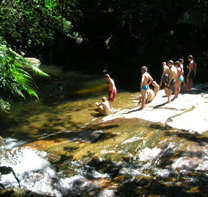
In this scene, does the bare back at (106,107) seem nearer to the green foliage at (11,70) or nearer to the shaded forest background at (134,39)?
the shaded forest background at (134,39)

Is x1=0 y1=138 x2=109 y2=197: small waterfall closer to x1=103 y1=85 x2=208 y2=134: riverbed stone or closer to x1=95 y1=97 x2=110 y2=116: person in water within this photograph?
x1=103 y1=85 x2=208 y2=134: riverbed stone

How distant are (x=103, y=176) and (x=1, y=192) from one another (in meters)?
2.73

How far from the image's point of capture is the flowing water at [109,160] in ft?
14.3

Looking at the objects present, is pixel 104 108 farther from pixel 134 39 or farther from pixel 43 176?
pixel 134 39

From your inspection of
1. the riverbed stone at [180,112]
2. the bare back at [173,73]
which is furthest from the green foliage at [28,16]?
the bare back at [173,73]

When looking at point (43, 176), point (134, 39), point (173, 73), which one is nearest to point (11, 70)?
point (43, 176)

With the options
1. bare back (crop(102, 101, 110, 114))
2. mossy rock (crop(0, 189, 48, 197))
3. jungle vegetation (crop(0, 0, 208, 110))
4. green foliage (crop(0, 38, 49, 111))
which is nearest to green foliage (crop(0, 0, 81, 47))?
green foliage (crop(0, 38, 49, 111))

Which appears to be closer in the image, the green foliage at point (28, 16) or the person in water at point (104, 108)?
the green foliage at point (28, 16)

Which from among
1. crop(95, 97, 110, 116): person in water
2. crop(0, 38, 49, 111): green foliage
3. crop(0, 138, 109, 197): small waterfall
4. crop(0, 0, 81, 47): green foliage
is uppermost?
crop(0, 0, 81, 47): green foliage

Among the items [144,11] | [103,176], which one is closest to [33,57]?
[144,11]

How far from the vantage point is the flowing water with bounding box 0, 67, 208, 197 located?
4.35 meters

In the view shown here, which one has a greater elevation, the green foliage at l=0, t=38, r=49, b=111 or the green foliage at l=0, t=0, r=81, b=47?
the green foliage at l=0, t=0, r=81, b=47

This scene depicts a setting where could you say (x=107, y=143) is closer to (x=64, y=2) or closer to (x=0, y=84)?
(x=0, y=84)

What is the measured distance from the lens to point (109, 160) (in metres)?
5.39
